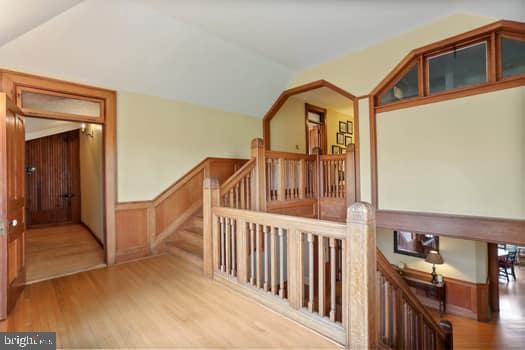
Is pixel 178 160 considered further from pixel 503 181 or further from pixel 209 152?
pixel 503 181

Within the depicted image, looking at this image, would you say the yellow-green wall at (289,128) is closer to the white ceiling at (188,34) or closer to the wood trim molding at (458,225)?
the white ceiling at (188,34)

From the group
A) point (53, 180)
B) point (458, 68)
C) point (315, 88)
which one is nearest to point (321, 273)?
point (458, 68)

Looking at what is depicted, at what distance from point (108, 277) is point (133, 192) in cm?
125

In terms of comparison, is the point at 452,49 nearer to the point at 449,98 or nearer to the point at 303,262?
the point at 449,98

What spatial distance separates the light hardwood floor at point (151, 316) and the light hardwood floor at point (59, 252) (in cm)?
41

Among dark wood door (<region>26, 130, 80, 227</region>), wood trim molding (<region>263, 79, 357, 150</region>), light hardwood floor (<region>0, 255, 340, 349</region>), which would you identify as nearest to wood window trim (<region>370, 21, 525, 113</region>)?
wood trim molding (<region>263, 79, 357, 150</region>)

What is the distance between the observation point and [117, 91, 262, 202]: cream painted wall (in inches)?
151

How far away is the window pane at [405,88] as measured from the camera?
12.5 ft

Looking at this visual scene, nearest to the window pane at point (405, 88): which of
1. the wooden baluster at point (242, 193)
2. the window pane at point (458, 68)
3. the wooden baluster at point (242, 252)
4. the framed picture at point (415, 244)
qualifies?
the window pane at point (458, 68)

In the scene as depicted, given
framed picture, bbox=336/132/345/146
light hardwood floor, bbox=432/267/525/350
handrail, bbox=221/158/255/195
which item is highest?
framed picture, bbox=336/132/345/146

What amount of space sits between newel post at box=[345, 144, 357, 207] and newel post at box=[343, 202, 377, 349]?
9.37ft

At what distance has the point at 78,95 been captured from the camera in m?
3.45

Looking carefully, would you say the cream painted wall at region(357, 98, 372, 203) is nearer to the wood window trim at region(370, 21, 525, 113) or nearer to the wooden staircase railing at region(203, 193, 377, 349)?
the wood window trim at region(370, 21, 525, 113)

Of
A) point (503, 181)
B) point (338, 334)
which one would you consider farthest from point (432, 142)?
point (338, 334)
